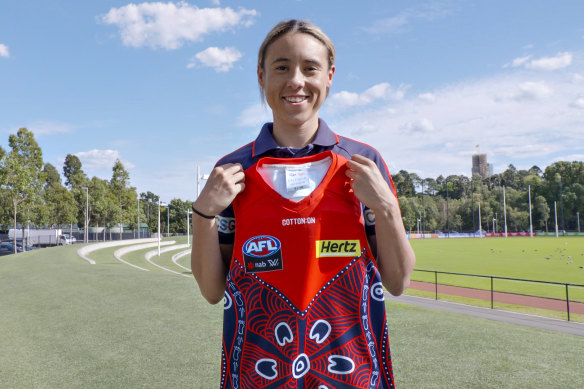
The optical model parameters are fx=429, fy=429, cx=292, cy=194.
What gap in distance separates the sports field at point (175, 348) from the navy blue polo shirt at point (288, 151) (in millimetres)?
4601

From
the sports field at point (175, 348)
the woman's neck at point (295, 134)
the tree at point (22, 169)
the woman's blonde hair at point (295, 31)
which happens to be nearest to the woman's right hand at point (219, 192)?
the woman's neck at point (295, 134)

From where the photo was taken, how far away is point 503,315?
13.2 meters

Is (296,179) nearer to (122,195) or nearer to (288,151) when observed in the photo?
(288,151)

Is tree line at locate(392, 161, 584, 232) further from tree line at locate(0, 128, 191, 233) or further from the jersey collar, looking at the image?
the jersey collar

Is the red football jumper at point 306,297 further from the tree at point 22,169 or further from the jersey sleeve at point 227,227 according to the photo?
the tree at point 22,169

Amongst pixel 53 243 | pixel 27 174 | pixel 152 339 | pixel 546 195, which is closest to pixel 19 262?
pixel 27 174

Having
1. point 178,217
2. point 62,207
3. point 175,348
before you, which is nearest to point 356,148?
point 175,348

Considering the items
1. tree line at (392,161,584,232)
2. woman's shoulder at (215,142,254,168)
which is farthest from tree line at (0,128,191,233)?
tree line at (392,161,584,232)

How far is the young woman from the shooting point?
1679 millimetres

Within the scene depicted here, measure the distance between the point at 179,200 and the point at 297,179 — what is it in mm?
105060

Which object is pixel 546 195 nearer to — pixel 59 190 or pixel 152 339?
pixel 59 190

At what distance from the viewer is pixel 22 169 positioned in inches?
1225

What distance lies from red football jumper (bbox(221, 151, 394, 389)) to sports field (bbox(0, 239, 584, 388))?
4.56 metres

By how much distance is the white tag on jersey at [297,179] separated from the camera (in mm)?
1802
